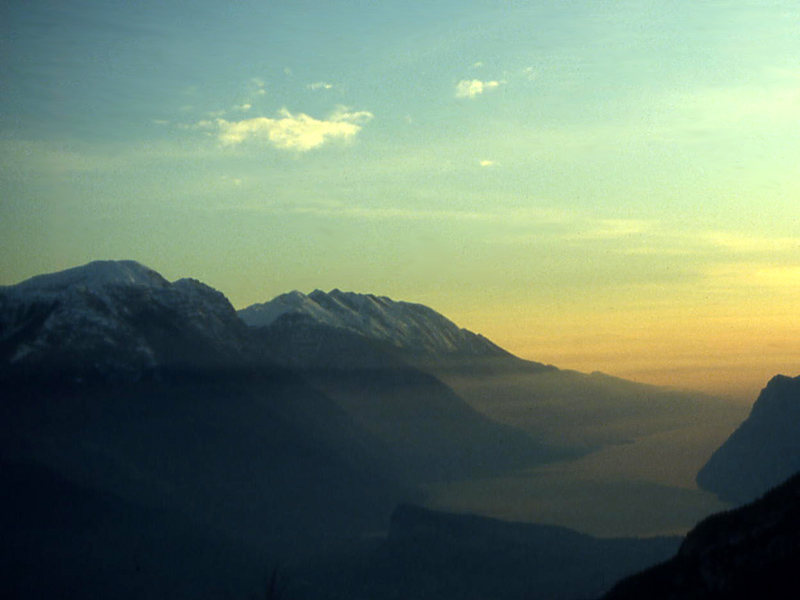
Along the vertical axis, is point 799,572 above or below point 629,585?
above

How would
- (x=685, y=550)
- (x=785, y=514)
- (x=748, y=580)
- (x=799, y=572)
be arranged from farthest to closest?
(x=685, y=550), (x=785, y=514), (x=748, y=580), (x=799, y=572)

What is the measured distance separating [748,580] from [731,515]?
920 inches

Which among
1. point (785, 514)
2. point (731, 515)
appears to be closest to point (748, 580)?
point (785, 514)

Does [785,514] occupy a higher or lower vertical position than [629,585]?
higher

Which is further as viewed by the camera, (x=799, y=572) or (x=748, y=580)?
(x=748, y=580)

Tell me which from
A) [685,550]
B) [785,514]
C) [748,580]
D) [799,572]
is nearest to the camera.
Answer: [799,572]

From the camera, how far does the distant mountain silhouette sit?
230 ft

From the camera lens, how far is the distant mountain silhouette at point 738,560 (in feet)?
230

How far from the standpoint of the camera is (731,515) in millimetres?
94812

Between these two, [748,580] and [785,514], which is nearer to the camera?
[748,580]

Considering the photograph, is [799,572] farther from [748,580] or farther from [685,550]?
[685,550]

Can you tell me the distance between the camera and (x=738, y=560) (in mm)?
79438

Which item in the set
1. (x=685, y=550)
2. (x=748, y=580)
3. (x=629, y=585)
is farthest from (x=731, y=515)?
(x=748, y=580)

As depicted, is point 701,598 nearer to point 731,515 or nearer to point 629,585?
point 629,585
